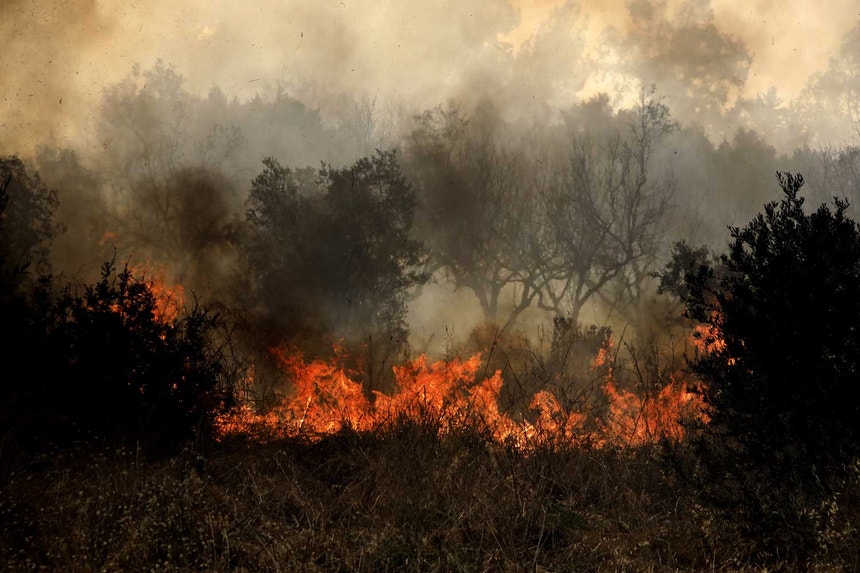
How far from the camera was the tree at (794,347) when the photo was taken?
6.77m

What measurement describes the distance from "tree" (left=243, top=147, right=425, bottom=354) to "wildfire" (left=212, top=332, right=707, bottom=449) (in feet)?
9.88

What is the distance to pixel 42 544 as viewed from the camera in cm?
600

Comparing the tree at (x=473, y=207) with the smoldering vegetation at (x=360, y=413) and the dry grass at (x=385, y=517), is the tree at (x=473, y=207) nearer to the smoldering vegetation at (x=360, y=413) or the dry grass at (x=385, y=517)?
the smoldering vegetation at (x=360, y=413)

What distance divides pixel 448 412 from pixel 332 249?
32.5ft

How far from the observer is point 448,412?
34.7ft

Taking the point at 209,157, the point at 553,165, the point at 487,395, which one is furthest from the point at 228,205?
the point at 553,165

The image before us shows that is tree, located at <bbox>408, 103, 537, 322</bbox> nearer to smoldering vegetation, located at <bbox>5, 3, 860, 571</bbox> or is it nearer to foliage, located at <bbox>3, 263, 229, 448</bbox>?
smoldering vegetation, located at <bbox>5, 3, 860, 571</bbox>

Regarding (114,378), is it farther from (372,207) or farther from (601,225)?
(601,225)

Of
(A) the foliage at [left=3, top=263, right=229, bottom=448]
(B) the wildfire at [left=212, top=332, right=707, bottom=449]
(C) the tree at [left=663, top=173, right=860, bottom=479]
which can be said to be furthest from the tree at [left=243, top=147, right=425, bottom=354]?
(C) the tree at [left=663, top=173, right=860, bottom=479]

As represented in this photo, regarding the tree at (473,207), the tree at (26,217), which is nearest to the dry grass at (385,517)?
the tree at (26,217)

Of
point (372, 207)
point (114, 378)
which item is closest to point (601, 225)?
point (372, 207)

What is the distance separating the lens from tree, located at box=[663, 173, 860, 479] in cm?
677

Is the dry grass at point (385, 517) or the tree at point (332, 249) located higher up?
the tree at point (332, 249)

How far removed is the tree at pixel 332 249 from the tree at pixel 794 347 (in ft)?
36.9
